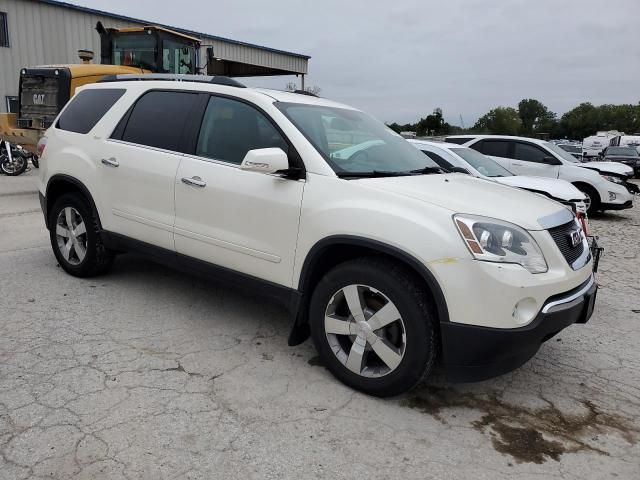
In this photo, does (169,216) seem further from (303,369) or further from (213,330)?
(303,369)

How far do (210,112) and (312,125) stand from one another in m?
0.82

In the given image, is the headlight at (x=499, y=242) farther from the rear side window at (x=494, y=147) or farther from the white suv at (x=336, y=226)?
the rear side window at (x=494, y=147)

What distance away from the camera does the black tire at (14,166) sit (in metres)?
12.9

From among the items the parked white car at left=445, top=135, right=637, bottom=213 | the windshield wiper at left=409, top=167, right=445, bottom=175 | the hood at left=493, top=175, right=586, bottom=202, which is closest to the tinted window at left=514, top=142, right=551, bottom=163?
the parked white car at left=445, top=135, right=637, bottom=213

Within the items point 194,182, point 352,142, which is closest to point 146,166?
point 194,182

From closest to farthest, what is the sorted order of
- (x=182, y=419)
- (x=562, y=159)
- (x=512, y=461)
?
(x=512, y=461), (x=182, y=419), (x=562, y=159)

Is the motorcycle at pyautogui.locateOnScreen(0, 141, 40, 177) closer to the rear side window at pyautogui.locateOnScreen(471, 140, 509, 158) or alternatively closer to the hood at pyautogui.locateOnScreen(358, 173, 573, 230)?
the rear side window at pyautogui.locateOnScreen(471, 140, 509, 158)

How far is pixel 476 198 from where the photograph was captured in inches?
123

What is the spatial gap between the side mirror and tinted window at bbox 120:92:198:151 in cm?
103

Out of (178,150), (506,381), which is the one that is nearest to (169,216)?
(178,150)

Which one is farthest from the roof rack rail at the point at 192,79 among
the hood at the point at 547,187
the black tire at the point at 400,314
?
the hood at the point at 547,187

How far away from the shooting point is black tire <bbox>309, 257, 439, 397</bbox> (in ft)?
9.27

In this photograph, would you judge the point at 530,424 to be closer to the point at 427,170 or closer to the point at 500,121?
the point at 427,170

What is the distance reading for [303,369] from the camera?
3.42 metres
